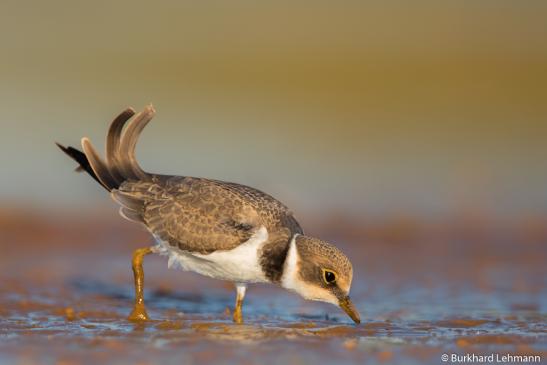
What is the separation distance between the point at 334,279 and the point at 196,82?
69.3 feet

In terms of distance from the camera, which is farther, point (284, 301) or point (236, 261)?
point (284, 301)

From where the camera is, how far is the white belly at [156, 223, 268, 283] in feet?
31.7

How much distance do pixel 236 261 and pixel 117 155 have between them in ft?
6.62

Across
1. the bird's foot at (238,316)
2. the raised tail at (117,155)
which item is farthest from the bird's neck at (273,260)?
the raised tail at (117,155)

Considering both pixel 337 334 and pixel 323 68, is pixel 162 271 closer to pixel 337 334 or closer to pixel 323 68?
pixel 337 334

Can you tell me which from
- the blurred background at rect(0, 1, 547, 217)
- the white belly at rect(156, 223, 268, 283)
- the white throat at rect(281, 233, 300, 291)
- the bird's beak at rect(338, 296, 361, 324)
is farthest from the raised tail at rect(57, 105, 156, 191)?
the blurred background at rect(0, 1, 547, 217)

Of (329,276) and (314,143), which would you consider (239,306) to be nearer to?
(329,276)

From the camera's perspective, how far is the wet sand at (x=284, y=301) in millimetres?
8250

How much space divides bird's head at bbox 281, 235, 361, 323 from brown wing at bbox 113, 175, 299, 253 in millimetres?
450

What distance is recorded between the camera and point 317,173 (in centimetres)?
2041

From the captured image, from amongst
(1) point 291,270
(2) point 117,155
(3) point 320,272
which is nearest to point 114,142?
(2) point 117,155

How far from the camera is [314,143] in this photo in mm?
23219

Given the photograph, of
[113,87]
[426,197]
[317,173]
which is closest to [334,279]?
[426,197]

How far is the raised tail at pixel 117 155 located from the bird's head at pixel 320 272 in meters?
1.97
